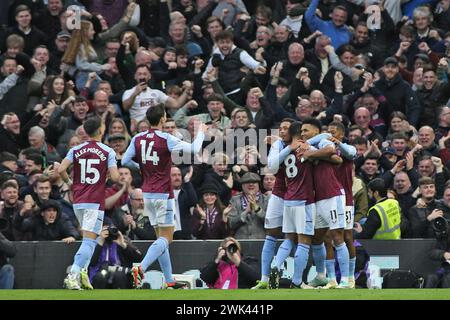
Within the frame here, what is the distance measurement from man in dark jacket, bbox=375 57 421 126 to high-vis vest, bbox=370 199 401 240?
3.51 m

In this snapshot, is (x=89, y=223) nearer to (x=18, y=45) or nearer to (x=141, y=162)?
(x=141, y=162)

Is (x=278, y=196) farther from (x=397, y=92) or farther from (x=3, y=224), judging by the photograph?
(x=397, y=92)

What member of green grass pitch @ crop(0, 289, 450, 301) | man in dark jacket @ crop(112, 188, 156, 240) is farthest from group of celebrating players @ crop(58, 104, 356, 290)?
man in dark jacket @ crop(112, 188, 156, 240)

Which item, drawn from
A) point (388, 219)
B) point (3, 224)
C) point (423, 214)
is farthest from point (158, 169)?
point (423, 214)

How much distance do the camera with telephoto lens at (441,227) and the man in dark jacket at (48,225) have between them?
5171 millimetres

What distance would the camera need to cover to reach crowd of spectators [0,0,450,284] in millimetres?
20000

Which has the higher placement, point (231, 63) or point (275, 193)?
point (231, 63)

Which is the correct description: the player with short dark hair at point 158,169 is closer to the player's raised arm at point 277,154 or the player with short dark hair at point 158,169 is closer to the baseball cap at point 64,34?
the player's raised arm at point 277,154

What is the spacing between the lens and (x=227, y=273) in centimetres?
1892
